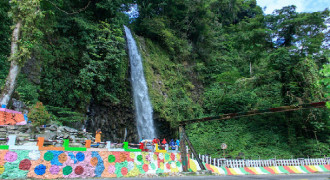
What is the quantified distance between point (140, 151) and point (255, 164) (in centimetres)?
721

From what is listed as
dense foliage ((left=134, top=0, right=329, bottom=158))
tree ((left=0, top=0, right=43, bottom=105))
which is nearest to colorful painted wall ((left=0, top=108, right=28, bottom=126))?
tree ((left=0, top=0, right=43, bottom=105))

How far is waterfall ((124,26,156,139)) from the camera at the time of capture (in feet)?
54.9

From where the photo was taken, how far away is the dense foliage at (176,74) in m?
13.5

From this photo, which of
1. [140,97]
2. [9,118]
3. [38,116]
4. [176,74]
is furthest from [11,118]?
[176,74]

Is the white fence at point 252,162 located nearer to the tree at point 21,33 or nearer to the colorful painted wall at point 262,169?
the colorful painted wall at point 262,169

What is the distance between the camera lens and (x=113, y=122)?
50.2 ft

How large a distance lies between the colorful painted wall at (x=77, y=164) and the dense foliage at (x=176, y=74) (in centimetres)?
570

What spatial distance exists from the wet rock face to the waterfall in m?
0.60

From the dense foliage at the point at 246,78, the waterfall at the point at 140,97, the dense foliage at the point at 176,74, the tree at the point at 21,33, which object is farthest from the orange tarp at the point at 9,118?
the dense foliage at the point at 246,78

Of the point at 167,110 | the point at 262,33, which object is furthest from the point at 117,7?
the point at 262,33

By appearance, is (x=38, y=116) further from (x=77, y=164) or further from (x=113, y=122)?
(x=113, y=122)

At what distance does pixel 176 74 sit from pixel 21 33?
14793 millimetres

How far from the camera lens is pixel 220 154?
55.0 feet

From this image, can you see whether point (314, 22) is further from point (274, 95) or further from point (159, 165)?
point (159, 165)
